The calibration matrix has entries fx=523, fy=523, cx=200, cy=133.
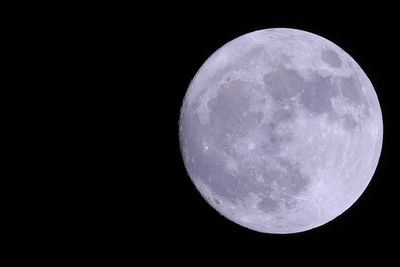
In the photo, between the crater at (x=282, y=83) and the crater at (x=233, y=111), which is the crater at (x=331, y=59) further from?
the crater at (x=233, y=111)

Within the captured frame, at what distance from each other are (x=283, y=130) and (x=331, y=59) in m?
0.91

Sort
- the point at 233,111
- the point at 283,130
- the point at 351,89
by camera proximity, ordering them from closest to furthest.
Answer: the point at 283,130, the point at 233,111, the point at 351,89

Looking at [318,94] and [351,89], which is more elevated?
[351,89]

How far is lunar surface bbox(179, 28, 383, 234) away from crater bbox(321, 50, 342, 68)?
0.01 m

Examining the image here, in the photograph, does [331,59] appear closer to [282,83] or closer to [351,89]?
[351,89]

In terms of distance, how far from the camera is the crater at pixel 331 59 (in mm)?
4844

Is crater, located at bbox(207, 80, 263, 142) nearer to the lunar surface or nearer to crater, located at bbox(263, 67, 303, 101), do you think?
the lunar surface

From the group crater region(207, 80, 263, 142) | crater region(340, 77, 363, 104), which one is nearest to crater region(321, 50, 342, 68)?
crater region(340, 77, 363, 104)

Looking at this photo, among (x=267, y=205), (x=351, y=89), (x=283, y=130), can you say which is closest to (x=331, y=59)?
(x=351, y=89)

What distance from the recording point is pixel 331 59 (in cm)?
489

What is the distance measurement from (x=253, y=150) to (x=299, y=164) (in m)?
0.42

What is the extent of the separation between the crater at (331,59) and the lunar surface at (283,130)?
0.01 metres

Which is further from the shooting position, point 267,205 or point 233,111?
point 267,205

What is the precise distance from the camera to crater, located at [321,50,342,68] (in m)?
4.84
